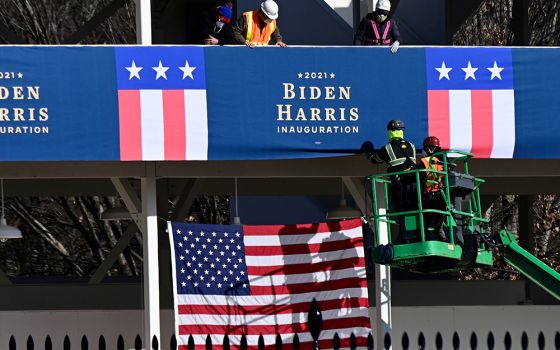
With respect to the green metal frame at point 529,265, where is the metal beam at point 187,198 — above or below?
above

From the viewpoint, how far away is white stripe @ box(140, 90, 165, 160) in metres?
19.7

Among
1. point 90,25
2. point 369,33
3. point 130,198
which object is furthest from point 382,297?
point 90,25

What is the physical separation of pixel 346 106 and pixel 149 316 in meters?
3.66

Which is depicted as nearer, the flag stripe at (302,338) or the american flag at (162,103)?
the american flag at (162,103)

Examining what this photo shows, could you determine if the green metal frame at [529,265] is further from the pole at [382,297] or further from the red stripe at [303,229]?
the red stripe at [303,229]

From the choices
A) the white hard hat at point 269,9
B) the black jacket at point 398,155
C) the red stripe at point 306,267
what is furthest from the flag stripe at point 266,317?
the white hard hat at point 269,9

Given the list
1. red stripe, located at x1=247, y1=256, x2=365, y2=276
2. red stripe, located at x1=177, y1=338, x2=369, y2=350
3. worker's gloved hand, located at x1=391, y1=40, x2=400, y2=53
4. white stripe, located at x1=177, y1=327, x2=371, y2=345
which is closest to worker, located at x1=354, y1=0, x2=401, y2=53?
worker's gloved hand, located at x1=391, y1=40, x2=400, y2=53

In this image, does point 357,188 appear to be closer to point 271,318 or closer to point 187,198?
point 271,318

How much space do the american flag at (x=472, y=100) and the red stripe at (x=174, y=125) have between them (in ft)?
10.3

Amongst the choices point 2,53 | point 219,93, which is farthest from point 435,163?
point 2,53

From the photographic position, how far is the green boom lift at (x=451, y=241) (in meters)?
17.8

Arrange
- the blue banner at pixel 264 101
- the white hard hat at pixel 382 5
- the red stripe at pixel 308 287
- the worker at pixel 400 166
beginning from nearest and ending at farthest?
1. the worker at pixel 400 166
2. the blue banner at pixel 264 101
3. the white hard hat at pixel 382 5
4. the red stripe at pixel 308 287

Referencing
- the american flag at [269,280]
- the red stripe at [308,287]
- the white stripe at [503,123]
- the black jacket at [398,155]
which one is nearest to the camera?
the black jacket at [398,155]

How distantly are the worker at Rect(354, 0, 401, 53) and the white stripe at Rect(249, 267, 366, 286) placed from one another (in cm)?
297
